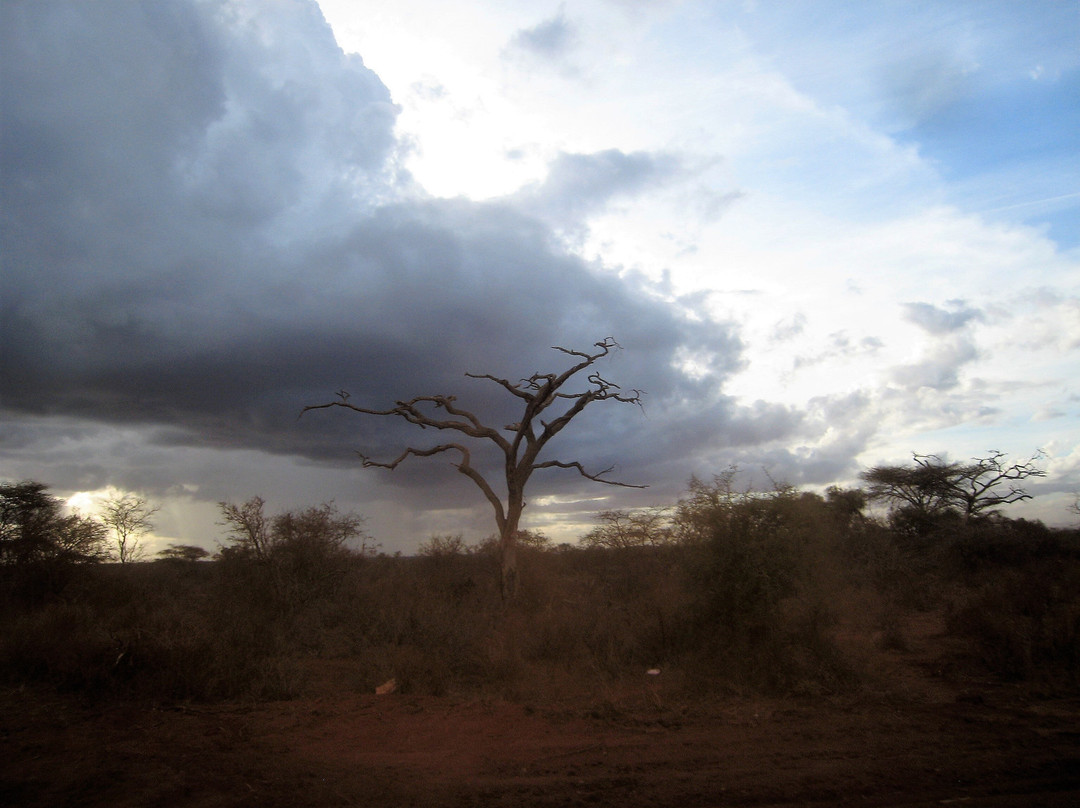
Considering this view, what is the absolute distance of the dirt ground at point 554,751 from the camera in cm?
619

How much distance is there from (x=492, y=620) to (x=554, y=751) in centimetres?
782

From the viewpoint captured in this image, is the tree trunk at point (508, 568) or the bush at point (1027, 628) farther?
the tree trunk at point (508, 568)

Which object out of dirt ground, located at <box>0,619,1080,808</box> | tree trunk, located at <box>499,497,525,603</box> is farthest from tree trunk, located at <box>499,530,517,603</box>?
dirt ground, located at <box>0,619,1080,808</box>

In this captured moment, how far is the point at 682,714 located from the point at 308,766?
4.89 m

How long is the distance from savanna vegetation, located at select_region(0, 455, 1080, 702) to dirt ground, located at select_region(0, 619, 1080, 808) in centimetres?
60

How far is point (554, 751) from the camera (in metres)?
7.52

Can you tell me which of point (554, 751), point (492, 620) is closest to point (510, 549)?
point (492, 620)

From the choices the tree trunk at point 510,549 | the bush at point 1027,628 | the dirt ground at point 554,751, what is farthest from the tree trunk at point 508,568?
the bush at point 1027,628

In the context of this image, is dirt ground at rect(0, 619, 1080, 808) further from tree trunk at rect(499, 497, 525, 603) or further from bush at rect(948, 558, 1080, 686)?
tree trunk at rect(499, 497, 525, 603)

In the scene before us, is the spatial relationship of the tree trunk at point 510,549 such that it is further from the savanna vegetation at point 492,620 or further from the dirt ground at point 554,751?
the dirt ground at point 554,751

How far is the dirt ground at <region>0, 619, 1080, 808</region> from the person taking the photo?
6.19 m

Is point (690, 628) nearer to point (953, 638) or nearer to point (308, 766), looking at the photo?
point (953, 638)

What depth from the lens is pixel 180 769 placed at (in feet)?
21.8

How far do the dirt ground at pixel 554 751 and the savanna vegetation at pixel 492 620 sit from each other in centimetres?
60
